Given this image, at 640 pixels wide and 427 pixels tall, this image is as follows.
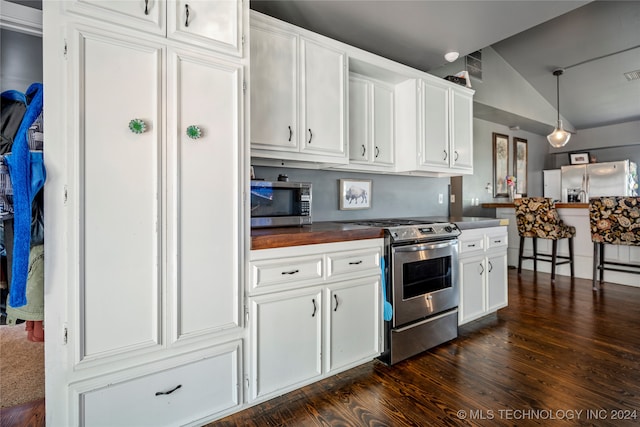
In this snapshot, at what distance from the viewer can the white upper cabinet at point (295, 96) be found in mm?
2025

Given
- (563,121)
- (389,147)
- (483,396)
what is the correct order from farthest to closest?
(563,121) → (389,147) → (483,396)

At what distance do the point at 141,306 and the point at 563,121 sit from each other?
8351mm

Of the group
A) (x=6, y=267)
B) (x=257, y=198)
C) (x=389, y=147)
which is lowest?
(x=6, y=267)

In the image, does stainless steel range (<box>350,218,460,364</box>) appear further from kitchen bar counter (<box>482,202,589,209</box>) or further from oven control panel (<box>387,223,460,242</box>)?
kitchen bar counter (<box>482,202,589,209</box>)

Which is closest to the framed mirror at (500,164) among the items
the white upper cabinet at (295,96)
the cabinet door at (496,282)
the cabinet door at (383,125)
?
the cabinet door at (496,282)

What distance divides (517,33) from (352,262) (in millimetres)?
2994

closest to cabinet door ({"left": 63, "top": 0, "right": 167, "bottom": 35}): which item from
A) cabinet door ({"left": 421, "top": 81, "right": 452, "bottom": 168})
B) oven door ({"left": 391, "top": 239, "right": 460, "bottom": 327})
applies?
oven door ({"left": 391, "top": 239, "right": 460, "bottom": 327})

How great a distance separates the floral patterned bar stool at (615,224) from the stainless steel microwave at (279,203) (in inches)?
147

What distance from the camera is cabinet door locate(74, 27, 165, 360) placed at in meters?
1.28

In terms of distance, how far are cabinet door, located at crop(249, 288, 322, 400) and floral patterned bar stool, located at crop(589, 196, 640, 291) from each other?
3880mm

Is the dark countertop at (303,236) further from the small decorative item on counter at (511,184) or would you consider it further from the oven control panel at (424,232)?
the small decorative item on counter at (511,184)

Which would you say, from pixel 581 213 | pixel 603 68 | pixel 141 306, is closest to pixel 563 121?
pixel 603 68

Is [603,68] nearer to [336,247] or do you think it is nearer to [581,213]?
[581,213]

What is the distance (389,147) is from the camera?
292 cm
